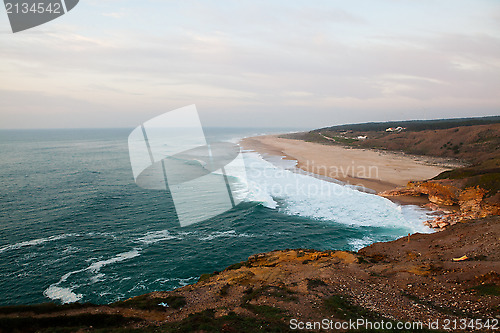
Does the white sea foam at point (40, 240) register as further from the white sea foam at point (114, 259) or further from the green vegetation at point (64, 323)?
the green vegetation at point (64, 323)

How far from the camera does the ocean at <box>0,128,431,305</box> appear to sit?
49.2ft

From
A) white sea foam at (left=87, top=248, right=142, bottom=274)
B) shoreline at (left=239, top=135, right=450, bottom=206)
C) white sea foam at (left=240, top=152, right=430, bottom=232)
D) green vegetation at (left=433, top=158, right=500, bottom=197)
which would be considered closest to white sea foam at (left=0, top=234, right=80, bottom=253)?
white sea foam at (left=87, top=248, right=142, bottom=274)

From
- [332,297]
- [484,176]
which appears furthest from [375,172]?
[332,297]

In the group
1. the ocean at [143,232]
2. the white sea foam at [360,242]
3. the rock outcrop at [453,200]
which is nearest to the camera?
the ocean at [143,232]

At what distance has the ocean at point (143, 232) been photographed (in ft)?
49.2

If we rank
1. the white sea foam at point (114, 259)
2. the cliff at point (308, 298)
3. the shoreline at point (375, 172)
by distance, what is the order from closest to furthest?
1. the cliff at point (308, 298)
2. the white sea foam at point (114, 259)
3. the shoreline at point (375, 172)

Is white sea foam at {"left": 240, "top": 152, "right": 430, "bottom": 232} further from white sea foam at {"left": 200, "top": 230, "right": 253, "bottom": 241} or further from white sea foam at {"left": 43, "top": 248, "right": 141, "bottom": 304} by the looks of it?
white sea foam at {"left": 43, "top": 248, "right": 141, "bottom": 304}

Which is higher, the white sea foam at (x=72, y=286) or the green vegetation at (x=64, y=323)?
the green vegetation at (x=64, y=323)

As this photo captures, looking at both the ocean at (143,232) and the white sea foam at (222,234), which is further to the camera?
the white sea foam at (222,234)

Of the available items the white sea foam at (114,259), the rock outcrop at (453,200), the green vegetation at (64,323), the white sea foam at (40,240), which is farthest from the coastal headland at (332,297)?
the white sea foam at (40,240)

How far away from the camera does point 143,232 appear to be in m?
21.6

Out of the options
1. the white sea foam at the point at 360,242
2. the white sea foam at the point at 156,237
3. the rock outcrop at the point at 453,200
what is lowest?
the white sea foam at the point at 360,242

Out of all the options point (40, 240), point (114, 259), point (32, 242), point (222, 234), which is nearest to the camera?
point (114, 259)

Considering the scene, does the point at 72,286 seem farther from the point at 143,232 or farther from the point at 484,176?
the point at 484,176
